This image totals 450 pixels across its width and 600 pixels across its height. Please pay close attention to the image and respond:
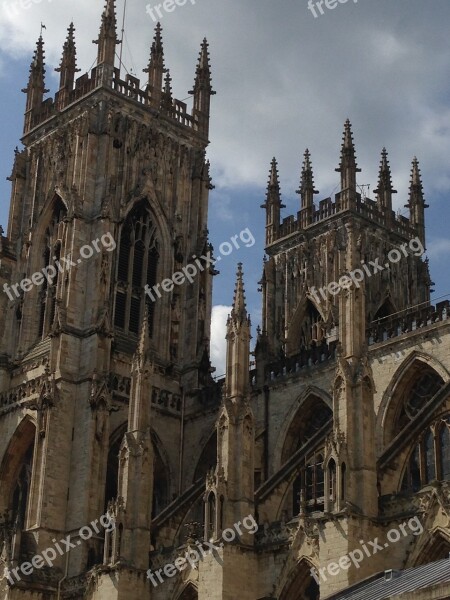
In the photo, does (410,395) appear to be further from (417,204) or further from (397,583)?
(417,204)

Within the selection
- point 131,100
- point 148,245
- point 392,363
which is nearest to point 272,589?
point 392,363

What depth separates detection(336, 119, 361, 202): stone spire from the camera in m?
55.4

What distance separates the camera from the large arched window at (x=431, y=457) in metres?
30.7

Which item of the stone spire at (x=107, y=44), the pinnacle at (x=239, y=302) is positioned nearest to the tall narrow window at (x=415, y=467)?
the pinnacle at (x=239, y=302)

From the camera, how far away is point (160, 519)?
3753 cm

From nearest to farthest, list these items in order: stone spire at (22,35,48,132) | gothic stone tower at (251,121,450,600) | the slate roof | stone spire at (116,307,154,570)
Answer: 1. the slate roof
2. gothic stone tower at (251,121,450,600)
3. stone spire at (116,307,154,570)
4. stone spire at (22,35,48,132)

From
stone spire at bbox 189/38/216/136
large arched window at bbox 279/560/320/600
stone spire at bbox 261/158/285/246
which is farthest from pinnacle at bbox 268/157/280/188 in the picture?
large arched window at bbox 279/560/320/600

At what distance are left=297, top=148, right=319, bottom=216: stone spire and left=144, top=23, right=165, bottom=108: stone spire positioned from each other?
1112cm

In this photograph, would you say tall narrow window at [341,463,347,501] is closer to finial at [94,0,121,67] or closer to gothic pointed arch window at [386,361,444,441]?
gothic pointed arch window at [386,361,444,441]

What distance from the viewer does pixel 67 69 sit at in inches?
1988

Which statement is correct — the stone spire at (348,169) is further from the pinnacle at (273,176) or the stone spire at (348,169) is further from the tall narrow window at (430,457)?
the tall narrow window at (430,457)

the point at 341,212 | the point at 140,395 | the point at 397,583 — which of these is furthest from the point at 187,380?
the point at 397,583

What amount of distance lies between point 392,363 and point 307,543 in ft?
32.5

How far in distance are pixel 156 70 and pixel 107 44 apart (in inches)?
107
